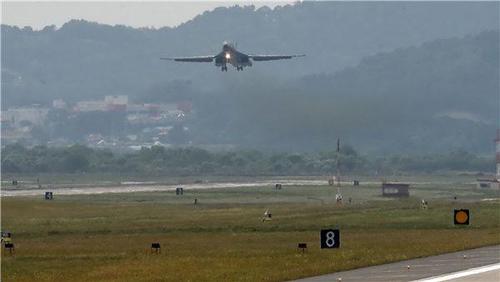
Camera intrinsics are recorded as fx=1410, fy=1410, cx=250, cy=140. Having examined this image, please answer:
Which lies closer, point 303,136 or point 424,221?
point 424,221

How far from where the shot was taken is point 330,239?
67.2 m

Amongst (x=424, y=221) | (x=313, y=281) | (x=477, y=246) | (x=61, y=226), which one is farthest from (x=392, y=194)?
(x=313, y=281)

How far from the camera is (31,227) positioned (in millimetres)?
86188

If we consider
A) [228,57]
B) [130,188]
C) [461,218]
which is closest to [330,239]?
[461,218]

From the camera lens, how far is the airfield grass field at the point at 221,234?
59.8 m

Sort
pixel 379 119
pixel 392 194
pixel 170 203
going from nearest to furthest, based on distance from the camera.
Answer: pixel 170 203 → pixel 392 194 → pixel 379 119

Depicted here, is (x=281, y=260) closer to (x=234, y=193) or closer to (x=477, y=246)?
(x=477, y=246)

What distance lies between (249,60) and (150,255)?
72983 millimetres

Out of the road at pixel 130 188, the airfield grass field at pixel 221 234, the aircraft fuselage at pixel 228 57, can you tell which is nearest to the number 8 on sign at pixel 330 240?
the airfield grass field at pixel 221 234

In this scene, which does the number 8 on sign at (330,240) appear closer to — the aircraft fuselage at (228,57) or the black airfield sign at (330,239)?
the black airfield sign at (330,239)

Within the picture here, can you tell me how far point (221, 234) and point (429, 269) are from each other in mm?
23827

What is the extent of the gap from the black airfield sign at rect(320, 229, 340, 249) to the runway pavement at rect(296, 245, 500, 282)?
563 centimetres

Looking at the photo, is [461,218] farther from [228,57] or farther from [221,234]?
[228,57]

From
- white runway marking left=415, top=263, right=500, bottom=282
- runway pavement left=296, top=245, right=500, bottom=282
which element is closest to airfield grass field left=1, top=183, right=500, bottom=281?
runway pavement left=296, top=245, right=500, bottom=282
